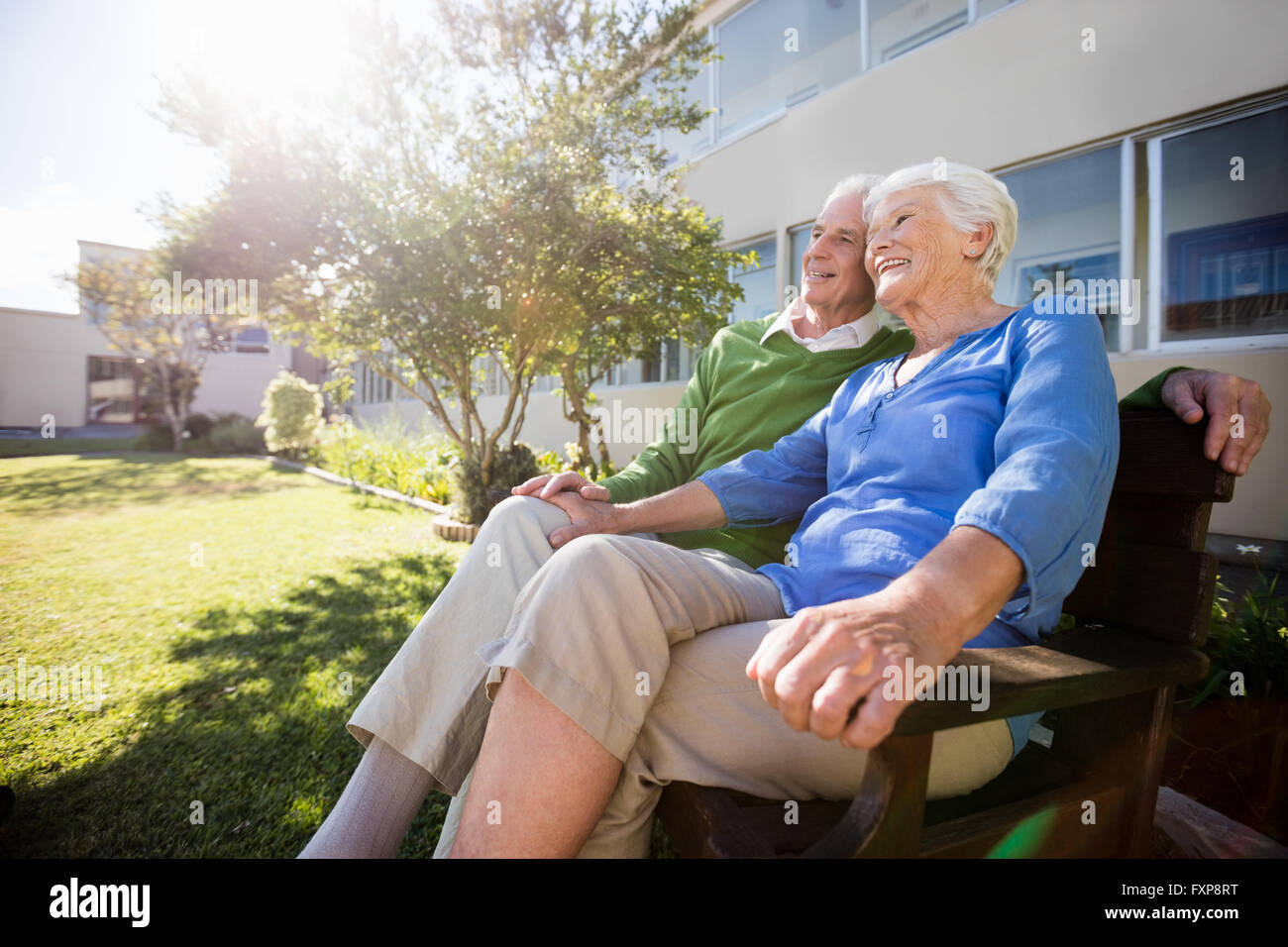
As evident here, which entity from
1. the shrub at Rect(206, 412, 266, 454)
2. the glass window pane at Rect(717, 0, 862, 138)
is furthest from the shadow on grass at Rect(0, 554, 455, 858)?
the shrub at Rect(206, 412, 266, 454)

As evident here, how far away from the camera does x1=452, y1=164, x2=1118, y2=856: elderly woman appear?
88 centimetres

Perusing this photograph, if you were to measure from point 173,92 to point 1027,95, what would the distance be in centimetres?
788

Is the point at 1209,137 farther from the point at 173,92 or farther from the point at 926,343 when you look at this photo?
the point at 173,92

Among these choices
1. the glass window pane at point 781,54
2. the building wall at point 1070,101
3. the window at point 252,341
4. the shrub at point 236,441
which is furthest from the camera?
the window at point 252,341

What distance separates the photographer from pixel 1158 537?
124 centimetres

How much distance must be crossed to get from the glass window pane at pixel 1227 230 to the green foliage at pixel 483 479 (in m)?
5.93

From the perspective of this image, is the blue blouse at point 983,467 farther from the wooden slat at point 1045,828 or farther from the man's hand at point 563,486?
the man's hand at point 563,486

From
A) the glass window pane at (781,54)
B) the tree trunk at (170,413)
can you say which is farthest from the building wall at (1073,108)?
the tree trunk at (170,413)

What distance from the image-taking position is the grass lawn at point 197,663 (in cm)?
201

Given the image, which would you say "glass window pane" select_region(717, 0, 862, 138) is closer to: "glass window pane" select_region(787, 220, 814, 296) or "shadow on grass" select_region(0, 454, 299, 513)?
"glass window pane" select_region(787, 220, 814, 296)

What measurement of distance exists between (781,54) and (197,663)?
29.3 feet
